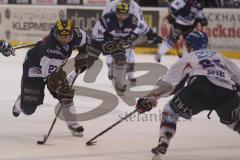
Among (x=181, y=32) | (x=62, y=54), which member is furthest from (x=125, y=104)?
(x=181, y=32)

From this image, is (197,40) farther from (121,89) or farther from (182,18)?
(182,18)

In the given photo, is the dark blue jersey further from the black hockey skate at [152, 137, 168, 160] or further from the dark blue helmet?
the black hockey skate at [152, 137, 168, 160]

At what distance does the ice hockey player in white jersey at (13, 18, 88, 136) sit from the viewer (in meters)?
5.98

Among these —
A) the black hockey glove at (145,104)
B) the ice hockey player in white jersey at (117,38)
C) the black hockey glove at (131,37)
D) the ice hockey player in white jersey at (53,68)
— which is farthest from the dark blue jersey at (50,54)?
the black hockey glove at (131,37)

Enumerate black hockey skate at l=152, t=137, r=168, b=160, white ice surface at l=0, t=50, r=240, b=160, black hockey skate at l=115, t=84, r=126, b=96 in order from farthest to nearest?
1. black hockey skate at l=115, t=84, r=126, b=96
2. white ice surface at l=0, t=50, r=240, b=160
3. black hockey skate at l=152, t=137, r=168, b=160

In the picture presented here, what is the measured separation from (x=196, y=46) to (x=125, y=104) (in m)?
3.33

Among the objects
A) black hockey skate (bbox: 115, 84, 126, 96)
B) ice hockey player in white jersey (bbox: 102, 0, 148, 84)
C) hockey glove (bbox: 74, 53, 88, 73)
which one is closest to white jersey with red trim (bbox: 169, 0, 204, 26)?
ice hockey player in white jersey (bbox: 102, 0, 148, 84)

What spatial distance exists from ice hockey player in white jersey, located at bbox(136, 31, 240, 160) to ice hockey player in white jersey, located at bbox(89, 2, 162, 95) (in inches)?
157

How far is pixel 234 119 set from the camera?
4973 millimetres

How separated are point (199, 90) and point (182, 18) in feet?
24.5

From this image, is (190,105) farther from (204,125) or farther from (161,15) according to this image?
(161,15)

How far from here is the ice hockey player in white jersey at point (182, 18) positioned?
12078mm

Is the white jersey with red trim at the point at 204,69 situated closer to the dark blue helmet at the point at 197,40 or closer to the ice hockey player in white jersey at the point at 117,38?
the dark blue helmet at the point at 197,40

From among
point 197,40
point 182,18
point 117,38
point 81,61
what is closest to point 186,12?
point 182,18
